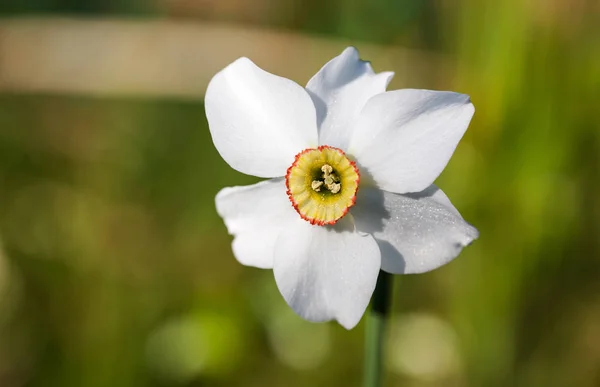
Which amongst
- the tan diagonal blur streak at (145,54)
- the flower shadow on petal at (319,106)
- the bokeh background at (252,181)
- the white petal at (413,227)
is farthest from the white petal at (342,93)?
the tan diagonal blur streak at (145,54)

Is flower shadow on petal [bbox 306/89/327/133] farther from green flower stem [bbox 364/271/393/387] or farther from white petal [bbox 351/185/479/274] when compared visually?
green flower stem [bbox 364/271/393/387]

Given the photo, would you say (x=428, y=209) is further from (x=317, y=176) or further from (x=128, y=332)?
(x=128, y=332)

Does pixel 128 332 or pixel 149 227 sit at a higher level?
pixel 149 227

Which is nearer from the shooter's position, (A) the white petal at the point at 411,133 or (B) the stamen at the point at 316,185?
(A) the white petal at the point at 411,133

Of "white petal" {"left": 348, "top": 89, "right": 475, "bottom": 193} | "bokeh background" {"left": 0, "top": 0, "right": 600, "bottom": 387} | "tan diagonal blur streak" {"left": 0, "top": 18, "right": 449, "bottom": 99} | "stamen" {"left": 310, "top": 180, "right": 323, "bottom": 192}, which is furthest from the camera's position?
"tan diagonal blur streak" {"left": 0, "top": 18, "right": 449, "bottom": 99}

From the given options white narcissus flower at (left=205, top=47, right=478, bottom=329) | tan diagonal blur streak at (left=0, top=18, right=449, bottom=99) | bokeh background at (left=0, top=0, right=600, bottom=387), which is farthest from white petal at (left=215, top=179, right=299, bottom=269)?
tan diagonal blur streak at (left=0, top=18, right=449, bottom=99)

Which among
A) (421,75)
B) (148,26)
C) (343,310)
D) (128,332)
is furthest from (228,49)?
(343,310)

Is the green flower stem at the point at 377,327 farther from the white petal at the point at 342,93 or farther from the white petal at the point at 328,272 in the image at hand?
the white petal at the point at 342,93
